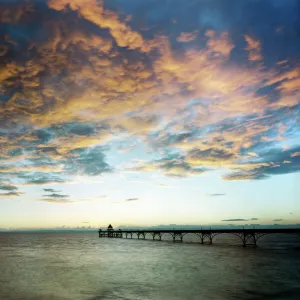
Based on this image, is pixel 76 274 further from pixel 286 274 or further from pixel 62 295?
pixel 286 274

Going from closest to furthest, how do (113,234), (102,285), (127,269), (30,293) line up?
(30,293)
(102,285)
(127,269)
(113,234)

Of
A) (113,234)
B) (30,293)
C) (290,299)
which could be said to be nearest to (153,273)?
(30,293)

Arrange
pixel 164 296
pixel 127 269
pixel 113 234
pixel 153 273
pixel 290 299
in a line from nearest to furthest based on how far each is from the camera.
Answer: pixel 290 299
pixel 164 296
pixel 153 273
pixel 127 269
pixel 113 234

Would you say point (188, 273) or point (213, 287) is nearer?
point (213, 287)

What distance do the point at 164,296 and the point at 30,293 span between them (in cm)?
1269

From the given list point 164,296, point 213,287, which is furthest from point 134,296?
point 213,287

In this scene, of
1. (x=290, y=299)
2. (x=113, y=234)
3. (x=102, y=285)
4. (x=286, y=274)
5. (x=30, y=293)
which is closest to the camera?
(x=290, y=299)

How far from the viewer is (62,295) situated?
2527 centimetres

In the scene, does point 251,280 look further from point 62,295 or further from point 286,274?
Result: point 62,295

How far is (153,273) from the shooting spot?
36719 mm

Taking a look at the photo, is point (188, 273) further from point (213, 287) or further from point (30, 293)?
point (30, 293)

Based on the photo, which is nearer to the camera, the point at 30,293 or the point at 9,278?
the point at 30,293

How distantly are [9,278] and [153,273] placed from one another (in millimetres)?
17959

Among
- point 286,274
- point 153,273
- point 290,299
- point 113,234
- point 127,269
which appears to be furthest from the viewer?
point 113,234
